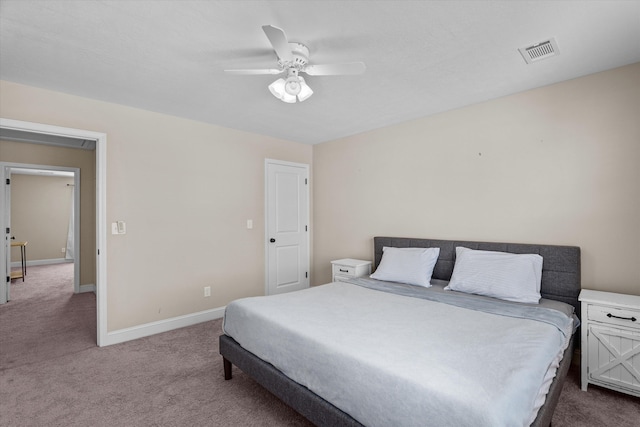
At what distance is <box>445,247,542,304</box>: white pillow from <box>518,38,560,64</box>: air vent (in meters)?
1.61

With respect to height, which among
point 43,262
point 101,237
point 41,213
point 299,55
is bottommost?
point 43,262

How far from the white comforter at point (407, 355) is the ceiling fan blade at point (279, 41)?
67.9 inches

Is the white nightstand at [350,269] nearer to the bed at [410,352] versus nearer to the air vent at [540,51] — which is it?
the bed at [410,352]

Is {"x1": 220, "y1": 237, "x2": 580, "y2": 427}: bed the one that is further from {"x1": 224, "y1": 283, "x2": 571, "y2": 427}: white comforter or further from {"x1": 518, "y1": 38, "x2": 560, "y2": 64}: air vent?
{"x1": 518, "y1": 38, "x2": 560, "y2": 64}: air vent

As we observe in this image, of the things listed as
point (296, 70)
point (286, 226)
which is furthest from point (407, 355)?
point (286, 226)

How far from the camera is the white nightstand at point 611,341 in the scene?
6.90 ft

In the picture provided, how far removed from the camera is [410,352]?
155 cm

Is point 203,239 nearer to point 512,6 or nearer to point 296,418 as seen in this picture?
point 296,418

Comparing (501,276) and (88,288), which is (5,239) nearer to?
(88,288)

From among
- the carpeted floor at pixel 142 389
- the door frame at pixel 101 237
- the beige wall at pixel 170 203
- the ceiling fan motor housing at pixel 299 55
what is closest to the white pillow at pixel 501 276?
the carpeted floor at pixel 142 389

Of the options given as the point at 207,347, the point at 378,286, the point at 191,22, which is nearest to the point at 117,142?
the point at 191,22

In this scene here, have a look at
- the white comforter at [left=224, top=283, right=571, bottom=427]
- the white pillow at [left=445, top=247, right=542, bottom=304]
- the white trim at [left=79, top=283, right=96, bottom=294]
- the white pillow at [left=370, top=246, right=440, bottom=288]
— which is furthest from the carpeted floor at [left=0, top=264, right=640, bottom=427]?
the white trim at [left=79, top=283, right=96, bottom=294]

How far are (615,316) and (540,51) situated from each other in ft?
6.45

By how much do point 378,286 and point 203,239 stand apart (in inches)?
89.4
